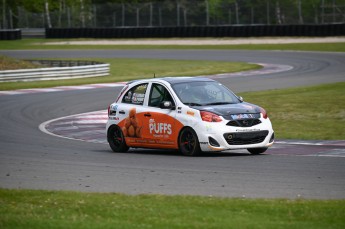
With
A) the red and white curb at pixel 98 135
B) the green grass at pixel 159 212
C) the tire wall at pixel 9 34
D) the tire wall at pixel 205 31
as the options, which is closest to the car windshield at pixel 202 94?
the red and white curb at pixel 98 135

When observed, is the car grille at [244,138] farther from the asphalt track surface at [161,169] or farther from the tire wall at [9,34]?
the tire wall at [9,34]

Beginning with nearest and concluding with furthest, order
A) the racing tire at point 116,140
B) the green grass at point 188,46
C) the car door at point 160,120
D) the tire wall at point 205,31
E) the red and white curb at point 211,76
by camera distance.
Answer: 1. the car door at point 160,120
2. the racing tire at point 116,140
3. the red and white curb at point 211,76
4. the green grass at point 188,46
5. the tire wall at point 205,31

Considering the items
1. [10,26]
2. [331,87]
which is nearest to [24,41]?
[10,26]

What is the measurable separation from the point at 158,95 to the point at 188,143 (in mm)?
1283

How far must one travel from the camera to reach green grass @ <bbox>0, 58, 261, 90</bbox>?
1367 inches

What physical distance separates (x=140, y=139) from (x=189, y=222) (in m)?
7.64

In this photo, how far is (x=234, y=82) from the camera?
106 ft

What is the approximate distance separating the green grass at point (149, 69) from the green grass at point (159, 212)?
23129 millimetres

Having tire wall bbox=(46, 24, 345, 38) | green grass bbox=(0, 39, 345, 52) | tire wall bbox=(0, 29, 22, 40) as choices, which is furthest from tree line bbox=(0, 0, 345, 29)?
green grass bbox=(0, 39, 345, 52)

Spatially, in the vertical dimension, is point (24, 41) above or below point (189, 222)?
below

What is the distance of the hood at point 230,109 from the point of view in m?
14.6

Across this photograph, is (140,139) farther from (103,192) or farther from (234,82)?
(234,82)

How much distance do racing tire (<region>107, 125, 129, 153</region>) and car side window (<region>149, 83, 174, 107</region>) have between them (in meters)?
0.88

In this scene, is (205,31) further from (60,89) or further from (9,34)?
(60,89)
